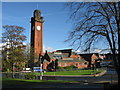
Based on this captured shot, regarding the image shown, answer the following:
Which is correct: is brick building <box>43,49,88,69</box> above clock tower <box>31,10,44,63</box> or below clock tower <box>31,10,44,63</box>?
below

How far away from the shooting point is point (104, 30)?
51.5ft

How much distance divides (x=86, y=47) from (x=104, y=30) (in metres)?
2.17

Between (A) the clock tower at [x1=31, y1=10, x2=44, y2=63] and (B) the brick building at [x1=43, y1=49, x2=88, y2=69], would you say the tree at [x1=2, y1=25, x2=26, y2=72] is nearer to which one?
(B) the brick building at [x1=43, y1=49, x2=88, y2=69]

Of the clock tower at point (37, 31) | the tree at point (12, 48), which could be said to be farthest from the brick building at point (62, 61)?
the tree at point (12, 48)

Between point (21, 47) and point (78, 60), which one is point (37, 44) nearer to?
point (78, 60)

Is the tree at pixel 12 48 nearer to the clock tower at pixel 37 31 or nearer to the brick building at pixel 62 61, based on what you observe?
the brick building at pixel 62 61

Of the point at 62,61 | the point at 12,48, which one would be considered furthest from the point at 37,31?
the point at 12,48

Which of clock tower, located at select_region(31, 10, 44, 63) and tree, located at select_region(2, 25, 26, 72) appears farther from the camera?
clock tower, located at select_region(31, 10, 44, 63)

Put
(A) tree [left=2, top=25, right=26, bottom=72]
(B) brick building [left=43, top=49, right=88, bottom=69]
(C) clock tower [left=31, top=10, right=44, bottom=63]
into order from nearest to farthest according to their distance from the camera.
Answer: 1. (A) tree [left=2, top=25, right=26, bottom=72]
2. (B) brick building [left=43, top=49, right=88, bottom=69]
3. (C) clock tower [left=31, top=10, right=44, bottom=63]

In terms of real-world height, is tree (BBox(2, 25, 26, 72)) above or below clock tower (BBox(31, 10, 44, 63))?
below

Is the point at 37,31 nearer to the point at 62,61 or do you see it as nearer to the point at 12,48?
the point at 62,61

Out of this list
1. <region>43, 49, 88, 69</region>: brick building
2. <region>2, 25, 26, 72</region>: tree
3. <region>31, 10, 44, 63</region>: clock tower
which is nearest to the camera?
<region>2, 25, 26, 72</region>: tree

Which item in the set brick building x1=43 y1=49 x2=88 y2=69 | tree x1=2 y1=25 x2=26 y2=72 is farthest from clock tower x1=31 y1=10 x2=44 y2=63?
tree x1=2 y1=25 x2=26 y2=72

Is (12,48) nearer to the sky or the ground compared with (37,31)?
nearer to the ground
